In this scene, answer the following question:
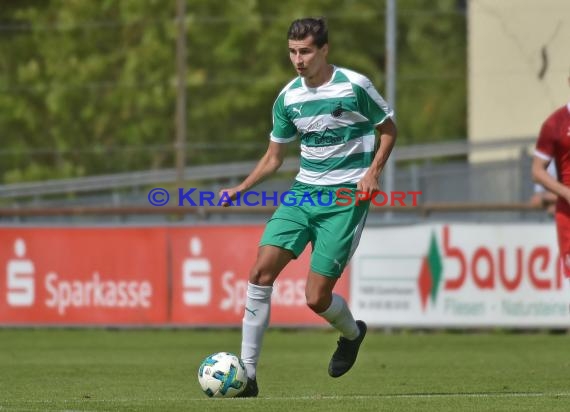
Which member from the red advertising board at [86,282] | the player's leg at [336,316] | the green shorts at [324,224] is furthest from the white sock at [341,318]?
the red advertising board at [86,282]

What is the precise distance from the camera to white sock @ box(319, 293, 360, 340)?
9.12 m

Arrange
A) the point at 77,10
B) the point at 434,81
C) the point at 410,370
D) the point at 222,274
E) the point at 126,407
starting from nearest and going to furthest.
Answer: the point at 126,407
the point at 410,370
the point at 222,274
the point at 434,81
the point at 77,10

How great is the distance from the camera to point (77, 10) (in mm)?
23953

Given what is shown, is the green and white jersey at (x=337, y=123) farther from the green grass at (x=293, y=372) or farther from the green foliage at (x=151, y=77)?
the green foliage at (x=151, y=77)

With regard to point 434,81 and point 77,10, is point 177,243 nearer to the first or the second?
point 434,81

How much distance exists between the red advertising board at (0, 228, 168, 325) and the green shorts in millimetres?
7331

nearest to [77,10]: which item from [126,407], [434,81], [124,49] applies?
[124,49]

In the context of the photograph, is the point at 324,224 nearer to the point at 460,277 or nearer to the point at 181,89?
the point at 460,277

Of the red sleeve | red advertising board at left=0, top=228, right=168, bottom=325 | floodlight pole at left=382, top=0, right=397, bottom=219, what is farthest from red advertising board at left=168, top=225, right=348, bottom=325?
the red sleeve

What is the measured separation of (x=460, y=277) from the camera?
15516 millimetres

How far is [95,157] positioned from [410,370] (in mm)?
8589

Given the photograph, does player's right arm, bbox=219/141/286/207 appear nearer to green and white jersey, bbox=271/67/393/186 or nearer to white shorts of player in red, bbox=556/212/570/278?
green and white jersey, bbox=271/67/393/186

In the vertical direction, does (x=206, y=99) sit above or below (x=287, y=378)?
above

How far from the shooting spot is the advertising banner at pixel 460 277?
1543 cm
